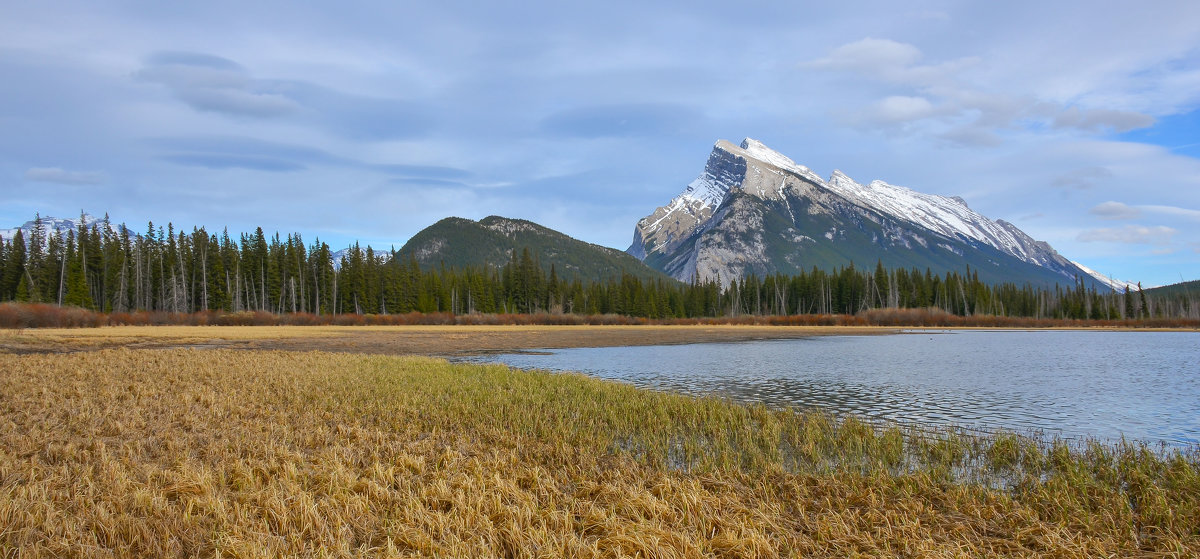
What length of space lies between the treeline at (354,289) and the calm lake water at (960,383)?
85.4 metres

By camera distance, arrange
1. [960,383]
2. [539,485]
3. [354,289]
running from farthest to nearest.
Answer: [354,289] < [960,383] < [539,485]

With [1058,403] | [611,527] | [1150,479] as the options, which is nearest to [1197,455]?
[1150,479]

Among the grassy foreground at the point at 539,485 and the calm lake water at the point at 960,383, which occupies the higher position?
the grassy foreground at the point at 539,485

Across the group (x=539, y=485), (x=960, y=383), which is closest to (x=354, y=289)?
(x=960, y=383)

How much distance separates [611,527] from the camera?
7125mm

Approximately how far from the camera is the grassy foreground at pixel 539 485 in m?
6.77

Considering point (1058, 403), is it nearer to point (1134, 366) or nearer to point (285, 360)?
point (1134, 366)

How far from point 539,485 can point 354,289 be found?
12792cm

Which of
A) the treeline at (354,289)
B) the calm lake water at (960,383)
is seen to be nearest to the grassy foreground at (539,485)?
the calm lake water at (960,383)

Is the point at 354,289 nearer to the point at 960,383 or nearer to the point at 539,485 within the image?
the point at 960,383

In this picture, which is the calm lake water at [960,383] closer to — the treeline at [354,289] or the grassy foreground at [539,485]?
the grassy foreground at [539,485]

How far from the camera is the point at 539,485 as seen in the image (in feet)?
29.6

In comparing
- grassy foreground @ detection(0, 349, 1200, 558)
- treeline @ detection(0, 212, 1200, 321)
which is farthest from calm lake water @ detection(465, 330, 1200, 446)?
treeline @ detection(0, 212, 1200, 321)

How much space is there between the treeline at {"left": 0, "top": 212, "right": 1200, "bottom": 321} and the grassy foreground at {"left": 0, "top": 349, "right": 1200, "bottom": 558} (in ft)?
313
